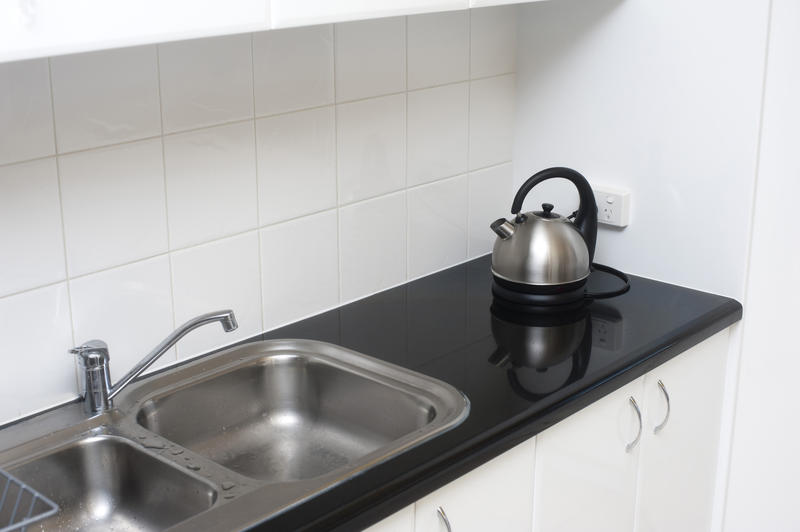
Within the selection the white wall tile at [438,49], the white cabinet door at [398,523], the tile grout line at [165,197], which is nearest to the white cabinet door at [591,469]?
the white cabinet door at [398,523]

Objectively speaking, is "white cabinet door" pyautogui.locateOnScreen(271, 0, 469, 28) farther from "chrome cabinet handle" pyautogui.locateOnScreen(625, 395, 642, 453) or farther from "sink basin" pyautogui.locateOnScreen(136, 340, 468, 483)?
"chrome cabinet handle" pyautogui.locateOnScreen(625, 395, 642, 453)

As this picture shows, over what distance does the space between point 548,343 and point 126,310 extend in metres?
0.82

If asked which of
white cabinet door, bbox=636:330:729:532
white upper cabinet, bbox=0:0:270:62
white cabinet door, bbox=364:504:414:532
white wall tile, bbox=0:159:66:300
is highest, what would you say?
Answer: white upper cabinet, bbox=0:0:270:62

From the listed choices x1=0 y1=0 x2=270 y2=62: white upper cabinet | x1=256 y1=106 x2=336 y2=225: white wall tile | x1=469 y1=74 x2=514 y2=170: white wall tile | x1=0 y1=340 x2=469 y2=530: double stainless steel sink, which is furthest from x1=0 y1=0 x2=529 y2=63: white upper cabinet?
x1=469 y1=74 x2=514 y2=170: white wall tile

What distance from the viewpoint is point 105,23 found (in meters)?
1.12

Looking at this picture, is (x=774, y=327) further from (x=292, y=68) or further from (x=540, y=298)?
(x=292, y=68)

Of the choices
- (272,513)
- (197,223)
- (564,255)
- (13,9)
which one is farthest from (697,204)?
(13,9)

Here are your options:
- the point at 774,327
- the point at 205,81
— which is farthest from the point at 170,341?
the point at 774,327

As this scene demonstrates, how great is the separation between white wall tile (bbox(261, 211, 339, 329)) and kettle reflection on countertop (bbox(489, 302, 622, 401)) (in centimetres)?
37

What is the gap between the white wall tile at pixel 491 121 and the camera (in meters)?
2.27

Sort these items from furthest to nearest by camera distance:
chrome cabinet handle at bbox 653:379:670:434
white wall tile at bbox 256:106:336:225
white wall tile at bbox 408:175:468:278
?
white wall tile at bbox 408:175:468:278 < chrome cabinet handle at bbox 653:379:670:434 < white wall tile at bbox 256:106:336:225

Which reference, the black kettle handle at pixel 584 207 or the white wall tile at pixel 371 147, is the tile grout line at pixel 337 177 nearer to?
the white wall tile at pixel 371 147

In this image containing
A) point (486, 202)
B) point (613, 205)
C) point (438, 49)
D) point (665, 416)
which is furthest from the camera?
point (486, 202)

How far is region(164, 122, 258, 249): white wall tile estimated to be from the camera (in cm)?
168
